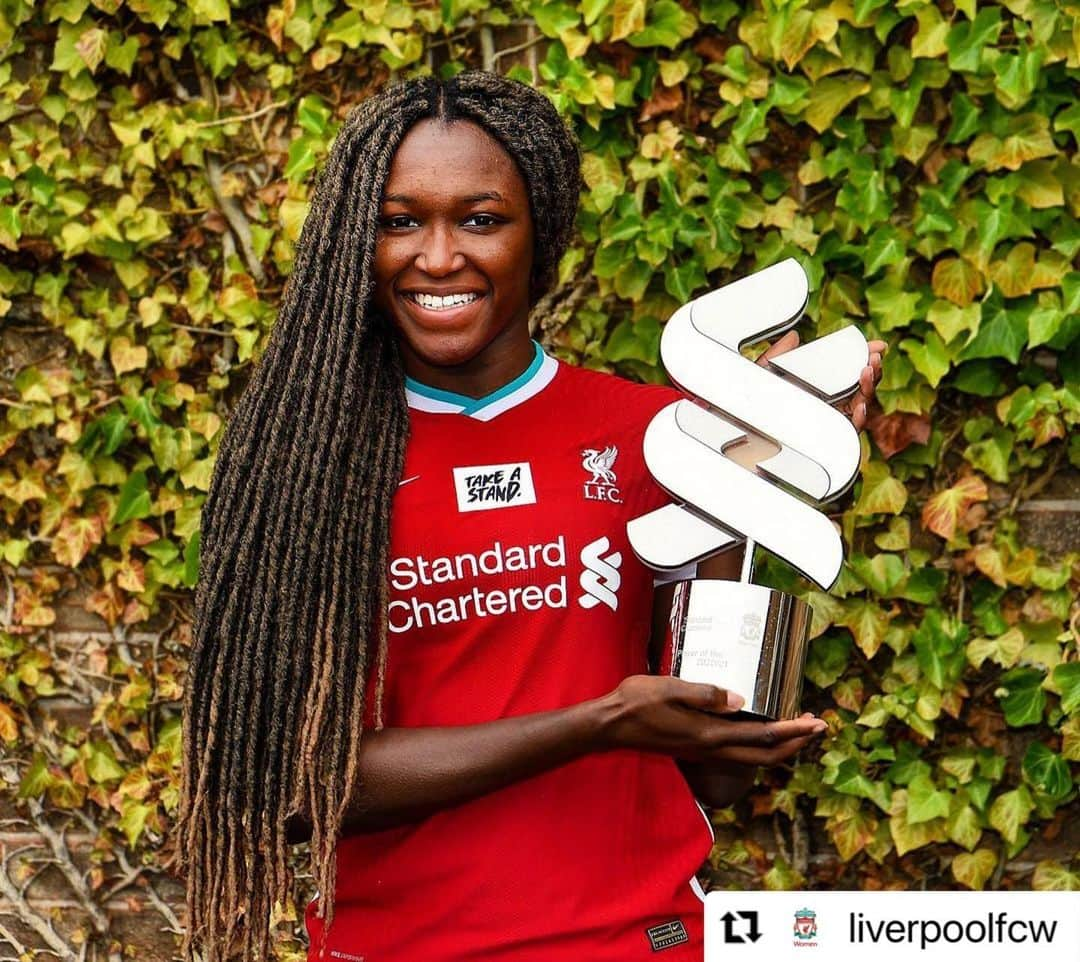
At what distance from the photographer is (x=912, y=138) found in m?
2.49

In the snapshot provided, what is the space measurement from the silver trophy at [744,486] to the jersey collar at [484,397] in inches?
9.1

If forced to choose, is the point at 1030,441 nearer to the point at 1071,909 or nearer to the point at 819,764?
the point at 819,764

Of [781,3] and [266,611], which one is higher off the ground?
[781,3]

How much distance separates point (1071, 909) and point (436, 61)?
1.86 meters

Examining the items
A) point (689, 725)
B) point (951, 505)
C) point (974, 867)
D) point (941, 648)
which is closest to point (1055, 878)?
point (974, 867)

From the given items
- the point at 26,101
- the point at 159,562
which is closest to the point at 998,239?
the point at 159,562

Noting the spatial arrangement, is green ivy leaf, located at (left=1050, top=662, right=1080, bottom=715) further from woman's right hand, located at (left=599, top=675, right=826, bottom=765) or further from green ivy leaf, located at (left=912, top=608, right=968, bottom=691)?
woman's right hand, located at (left=599, top=675, right=826, bottom=765)

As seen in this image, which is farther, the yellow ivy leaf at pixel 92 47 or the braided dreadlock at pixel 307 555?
the yellow ivy leaf at pixel 92 47

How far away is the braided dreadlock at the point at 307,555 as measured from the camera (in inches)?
65.1

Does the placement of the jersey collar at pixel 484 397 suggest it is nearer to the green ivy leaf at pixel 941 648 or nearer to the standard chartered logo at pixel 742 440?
the standard chartered logo at pixel 742 440

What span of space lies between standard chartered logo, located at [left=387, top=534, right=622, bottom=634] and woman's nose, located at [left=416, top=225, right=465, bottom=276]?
331 mm

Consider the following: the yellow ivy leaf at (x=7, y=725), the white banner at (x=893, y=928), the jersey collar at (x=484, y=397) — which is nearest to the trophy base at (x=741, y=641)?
the white banner at (x=893, y=928)

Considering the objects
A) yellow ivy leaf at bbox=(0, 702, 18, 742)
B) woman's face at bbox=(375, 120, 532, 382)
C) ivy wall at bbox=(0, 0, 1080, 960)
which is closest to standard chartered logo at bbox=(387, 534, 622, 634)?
woman's face at bbox=(375, 120, 532, 382)

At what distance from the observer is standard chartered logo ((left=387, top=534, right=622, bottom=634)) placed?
5.37 ft
